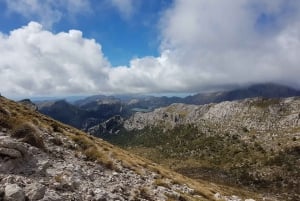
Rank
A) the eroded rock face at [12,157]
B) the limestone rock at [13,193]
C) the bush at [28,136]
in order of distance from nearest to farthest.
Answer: the limestone rock at [13,193] < the eroded rock face at [12,157] < the bush at [28,136]

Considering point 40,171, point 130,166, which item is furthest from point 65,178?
point 130,166

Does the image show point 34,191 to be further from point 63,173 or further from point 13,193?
point 63,173

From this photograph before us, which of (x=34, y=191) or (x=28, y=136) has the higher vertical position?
(x=28, y=136)

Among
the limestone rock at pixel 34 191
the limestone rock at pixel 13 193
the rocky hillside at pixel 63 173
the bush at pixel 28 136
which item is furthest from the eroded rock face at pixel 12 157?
the bush at pixel 28 136

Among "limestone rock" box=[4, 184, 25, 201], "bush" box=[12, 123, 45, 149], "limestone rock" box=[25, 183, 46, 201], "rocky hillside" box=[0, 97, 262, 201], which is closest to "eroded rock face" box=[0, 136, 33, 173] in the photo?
"rocky hillside" box=[0, 97, 262, 201]

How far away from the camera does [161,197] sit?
34969 mm

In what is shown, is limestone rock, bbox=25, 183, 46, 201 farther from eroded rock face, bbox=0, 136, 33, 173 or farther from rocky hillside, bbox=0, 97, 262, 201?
eroded rock face, bbox=0, 136, 33, 173

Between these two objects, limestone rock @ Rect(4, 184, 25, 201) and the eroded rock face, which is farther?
the eroded rock face

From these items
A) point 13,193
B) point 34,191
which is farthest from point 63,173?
point 13,193

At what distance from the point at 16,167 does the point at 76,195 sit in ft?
18.1

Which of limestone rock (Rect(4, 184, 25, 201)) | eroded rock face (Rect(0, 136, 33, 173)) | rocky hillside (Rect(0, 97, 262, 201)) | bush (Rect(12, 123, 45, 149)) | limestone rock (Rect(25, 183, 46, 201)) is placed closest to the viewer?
limestone rock (Rect(4, 184, 25, 201))

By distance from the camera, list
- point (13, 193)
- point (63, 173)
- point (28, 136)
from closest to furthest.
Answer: point (13, 193) < point (63, 173) < point (28, 136)

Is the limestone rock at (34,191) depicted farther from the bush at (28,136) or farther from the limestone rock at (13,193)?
the bush at (28,136)

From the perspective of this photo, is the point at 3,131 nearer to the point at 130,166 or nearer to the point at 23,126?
the point at 23,126
